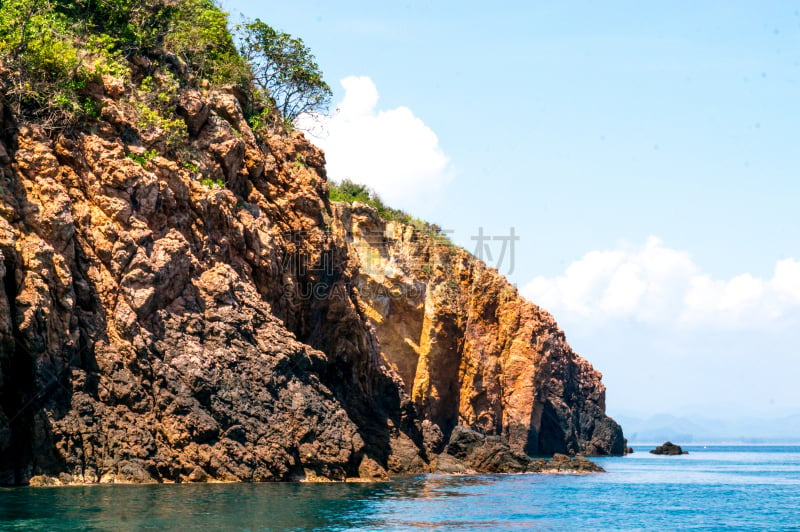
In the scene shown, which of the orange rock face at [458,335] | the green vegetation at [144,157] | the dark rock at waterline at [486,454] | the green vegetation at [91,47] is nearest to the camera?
the green vegetation at [91,47]

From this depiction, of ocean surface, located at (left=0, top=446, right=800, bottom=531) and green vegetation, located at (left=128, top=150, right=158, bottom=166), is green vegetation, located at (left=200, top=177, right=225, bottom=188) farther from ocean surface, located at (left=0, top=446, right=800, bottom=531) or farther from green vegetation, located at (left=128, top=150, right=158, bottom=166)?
ocean surface, located at (left=0, top=446, right=800, bottom=531)

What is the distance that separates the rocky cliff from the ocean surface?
1776 millimetres

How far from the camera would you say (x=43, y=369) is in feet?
92.0

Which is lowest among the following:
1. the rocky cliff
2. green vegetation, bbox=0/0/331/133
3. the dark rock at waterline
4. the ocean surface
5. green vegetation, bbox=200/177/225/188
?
the ocean surface

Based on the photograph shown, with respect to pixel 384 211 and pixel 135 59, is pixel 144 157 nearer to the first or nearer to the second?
pixel 135 59

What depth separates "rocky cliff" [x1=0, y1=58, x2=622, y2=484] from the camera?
93.2 ft

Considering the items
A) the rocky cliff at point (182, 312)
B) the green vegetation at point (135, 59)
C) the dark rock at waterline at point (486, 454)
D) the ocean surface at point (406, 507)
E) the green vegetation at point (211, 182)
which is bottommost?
the ocean surface at point (406, 507)

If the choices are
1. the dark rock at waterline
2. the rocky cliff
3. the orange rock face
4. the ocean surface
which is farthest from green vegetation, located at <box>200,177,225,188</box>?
the dark rock at waterline

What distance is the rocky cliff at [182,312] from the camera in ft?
93.2

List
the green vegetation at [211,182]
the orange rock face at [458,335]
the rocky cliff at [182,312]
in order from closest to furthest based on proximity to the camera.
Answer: the rocky cliff at [182,312] < the green vegetation at [211,182] < the orange rock face at [458,335]

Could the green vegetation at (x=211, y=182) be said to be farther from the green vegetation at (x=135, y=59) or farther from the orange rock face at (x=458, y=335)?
the orange rock face at (x=458, y=335)

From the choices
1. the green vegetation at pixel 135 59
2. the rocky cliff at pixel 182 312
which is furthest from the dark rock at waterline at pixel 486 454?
the green vegetation at pixel 135 59

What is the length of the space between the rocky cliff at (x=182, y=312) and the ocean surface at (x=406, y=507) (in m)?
1.78

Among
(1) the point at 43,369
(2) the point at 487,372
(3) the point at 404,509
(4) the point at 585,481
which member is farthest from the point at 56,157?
(2) the point at 487,372
